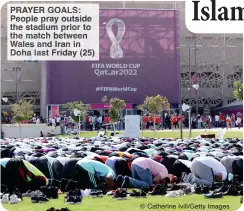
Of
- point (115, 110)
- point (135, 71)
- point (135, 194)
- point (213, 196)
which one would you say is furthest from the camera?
point (135, 71)

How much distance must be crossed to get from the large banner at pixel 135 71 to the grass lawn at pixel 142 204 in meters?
40.0

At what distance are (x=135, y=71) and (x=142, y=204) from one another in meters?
48.3

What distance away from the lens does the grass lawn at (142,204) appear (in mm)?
8734

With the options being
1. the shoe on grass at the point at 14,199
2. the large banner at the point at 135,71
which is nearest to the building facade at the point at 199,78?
the large banner at the point at 135,71

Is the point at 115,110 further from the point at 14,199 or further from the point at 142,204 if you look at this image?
the point at 142,204

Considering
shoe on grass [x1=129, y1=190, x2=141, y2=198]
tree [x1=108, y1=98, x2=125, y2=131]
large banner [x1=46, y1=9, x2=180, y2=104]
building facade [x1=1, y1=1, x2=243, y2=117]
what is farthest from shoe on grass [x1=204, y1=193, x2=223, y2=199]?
building facade [x1=1, y1=1, x2=243, y2=117]

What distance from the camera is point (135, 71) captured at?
2243 inches

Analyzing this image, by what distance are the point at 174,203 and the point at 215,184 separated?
2174 mm

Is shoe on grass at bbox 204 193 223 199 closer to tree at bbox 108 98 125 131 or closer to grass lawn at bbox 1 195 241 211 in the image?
grass lawn at bbox 1 195 241 211

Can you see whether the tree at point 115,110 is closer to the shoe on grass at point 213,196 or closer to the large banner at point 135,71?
the large banner at point 135,71

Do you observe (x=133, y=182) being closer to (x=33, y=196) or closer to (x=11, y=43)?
(x=33, y=196)

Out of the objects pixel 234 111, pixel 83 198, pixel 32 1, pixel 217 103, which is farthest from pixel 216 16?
pixel 217 103

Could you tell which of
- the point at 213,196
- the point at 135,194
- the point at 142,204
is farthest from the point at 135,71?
the point at 142,204

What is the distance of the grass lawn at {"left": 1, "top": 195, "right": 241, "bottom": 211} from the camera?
28.7ft
